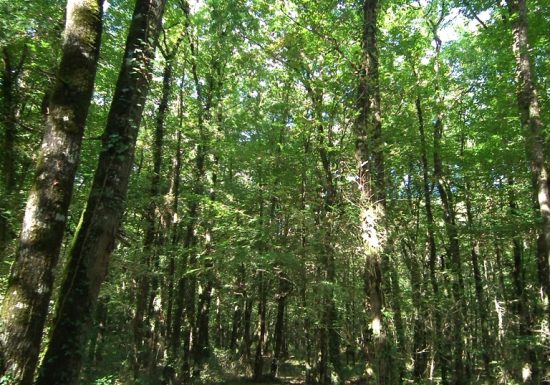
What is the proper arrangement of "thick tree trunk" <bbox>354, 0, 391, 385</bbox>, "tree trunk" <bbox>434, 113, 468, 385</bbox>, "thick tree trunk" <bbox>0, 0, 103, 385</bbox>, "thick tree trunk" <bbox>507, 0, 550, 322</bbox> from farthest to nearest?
"tree trunk" <bbox>434, 113, 468, 385</bbox>
"thick tree trunk" <bbox>507, 0, 550, 322</bbox>
"thick tree trunk" <bbox>354, 0, 391, 385</bbox>
"thick tree trunk" <bbox>0, 0, 103, 385</bbox>

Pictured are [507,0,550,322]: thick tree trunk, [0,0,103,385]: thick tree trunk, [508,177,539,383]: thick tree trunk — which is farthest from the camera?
[508,177,539,383]: thick tree trunk

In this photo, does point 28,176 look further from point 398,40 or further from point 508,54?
point 508,54

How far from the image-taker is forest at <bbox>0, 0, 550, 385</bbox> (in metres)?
4.52

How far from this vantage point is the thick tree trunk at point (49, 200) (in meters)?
3.81

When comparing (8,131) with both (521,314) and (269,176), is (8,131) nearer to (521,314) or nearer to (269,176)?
(269,176)

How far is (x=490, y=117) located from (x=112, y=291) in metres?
14.8

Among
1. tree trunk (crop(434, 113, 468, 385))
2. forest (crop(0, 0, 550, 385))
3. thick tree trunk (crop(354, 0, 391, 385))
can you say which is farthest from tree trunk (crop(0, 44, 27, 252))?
tree trunk (crop(434, 113, 468, 385))

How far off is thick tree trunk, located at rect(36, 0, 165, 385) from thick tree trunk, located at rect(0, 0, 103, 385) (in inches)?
8.4

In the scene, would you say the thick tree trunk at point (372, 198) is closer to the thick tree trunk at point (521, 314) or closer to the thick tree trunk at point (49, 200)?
the thick tree trunk at point (49, 200)

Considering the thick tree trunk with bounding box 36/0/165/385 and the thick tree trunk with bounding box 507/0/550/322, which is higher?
the thick tree trunk with bounding box 507/0/550/322

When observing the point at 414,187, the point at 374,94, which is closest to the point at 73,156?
the point at 374,94

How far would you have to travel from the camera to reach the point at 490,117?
14.5 m

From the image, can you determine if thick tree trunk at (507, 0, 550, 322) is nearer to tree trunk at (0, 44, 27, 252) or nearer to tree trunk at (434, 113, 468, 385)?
tree trunk at (434, 113, 468, 385)

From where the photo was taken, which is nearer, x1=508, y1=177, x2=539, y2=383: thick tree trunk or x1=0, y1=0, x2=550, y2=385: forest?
x1=0, y1=0, x2=550, y2=385: forest
